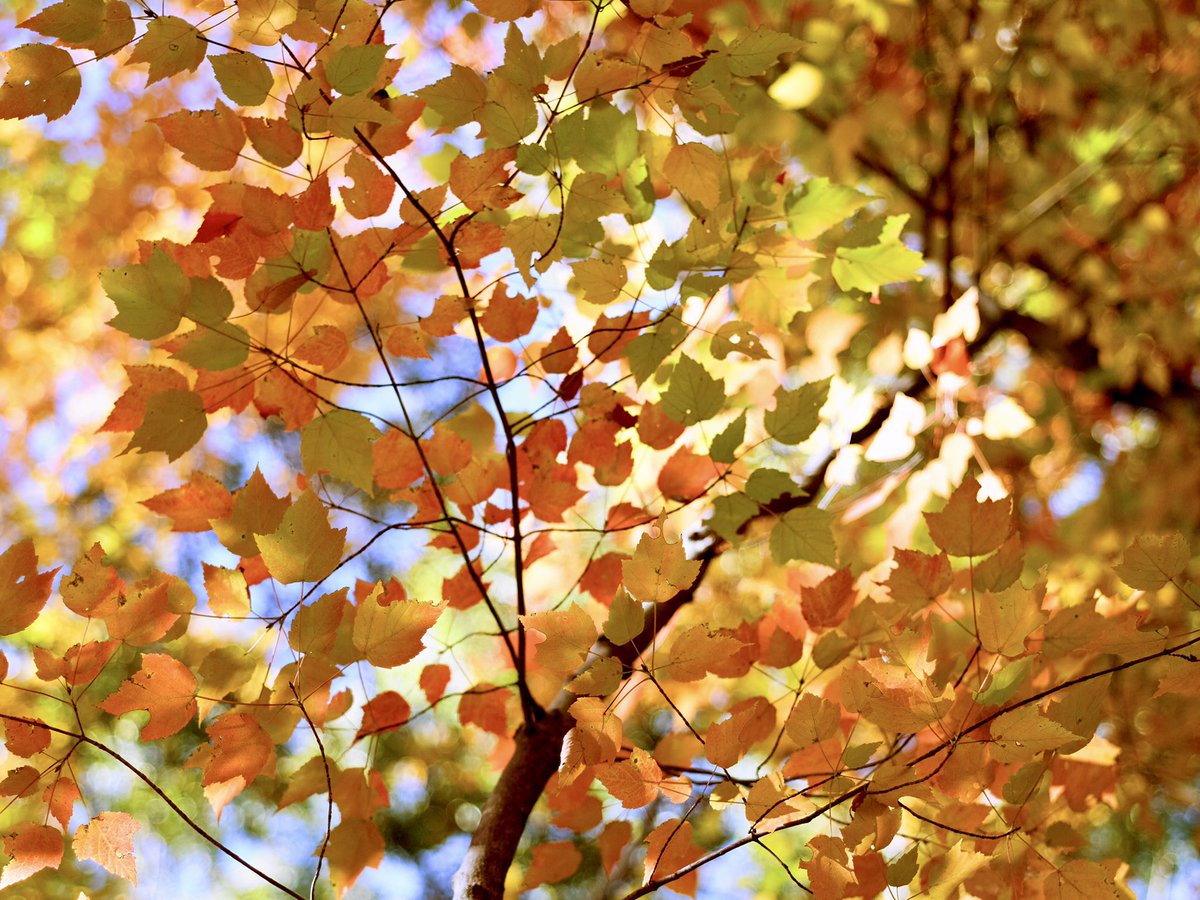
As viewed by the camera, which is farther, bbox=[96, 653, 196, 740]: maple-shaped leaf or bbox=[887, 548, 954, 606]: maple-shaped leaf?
bbox=[887, 548, 954, 606]: maple-shaped leaf

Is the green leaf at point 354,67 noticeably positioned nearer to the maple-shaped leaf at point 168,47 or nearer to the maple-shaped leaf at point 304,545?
the maple-shaped leaf at point 168,47

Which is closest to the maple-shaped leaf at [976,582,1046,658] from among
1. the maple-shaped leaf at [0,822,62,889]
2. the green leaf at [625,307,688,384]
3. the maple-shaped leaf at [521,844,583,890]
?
the green leaf at [625,307,688,384]

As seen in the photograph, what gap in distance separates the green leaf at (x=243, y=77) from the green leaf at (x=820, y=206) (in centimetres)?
55

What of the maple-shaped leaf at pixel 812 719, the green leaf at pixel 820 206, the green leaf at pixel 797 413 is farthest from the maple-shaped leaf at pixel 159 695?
the green leaf at pixel 820 206

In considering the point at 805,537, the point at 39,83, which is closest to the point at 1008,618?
the point at 805,537

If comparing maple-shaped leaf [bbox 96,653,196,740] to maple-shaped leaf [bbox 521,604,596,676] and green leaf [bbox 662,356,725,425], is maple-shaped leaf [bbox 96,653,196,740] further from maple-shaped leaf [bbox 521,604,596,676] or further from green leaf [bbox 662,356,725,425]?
green leaf [bbox 662,356,725,425]

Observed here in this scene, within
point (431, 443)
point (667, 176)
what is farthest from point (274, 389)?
point (667, 176)

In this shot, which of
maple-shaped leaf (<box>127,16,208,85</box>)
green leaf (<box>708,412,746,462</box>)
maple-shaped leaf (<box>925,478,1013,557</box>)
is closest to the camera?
maple-shaped leaf (<box>127,16,208,85</box>)

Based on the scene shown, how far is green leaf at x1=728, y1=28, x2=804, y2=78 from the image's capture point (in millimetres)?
765

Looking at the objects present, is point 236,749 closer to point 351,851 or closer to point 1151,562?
point 351,851

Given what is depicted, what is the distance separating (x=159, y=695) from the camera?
0.74 metres

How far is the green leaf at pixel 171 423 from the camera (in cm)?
81

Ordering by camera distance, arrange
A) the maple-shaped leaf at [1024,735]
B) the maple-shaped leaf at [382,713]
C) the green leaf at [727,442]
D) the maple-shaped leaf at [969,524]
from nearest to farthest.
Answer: the maple-shaped leaf at [1024,735] → the maple-shaped leaf at [969,524] → the green leaf at [727,442] → the maple-shaped leaf at [382,713]

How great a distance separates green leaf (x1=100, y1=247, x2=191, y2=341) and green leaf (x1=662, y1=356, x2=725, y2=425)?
0.48 metres
